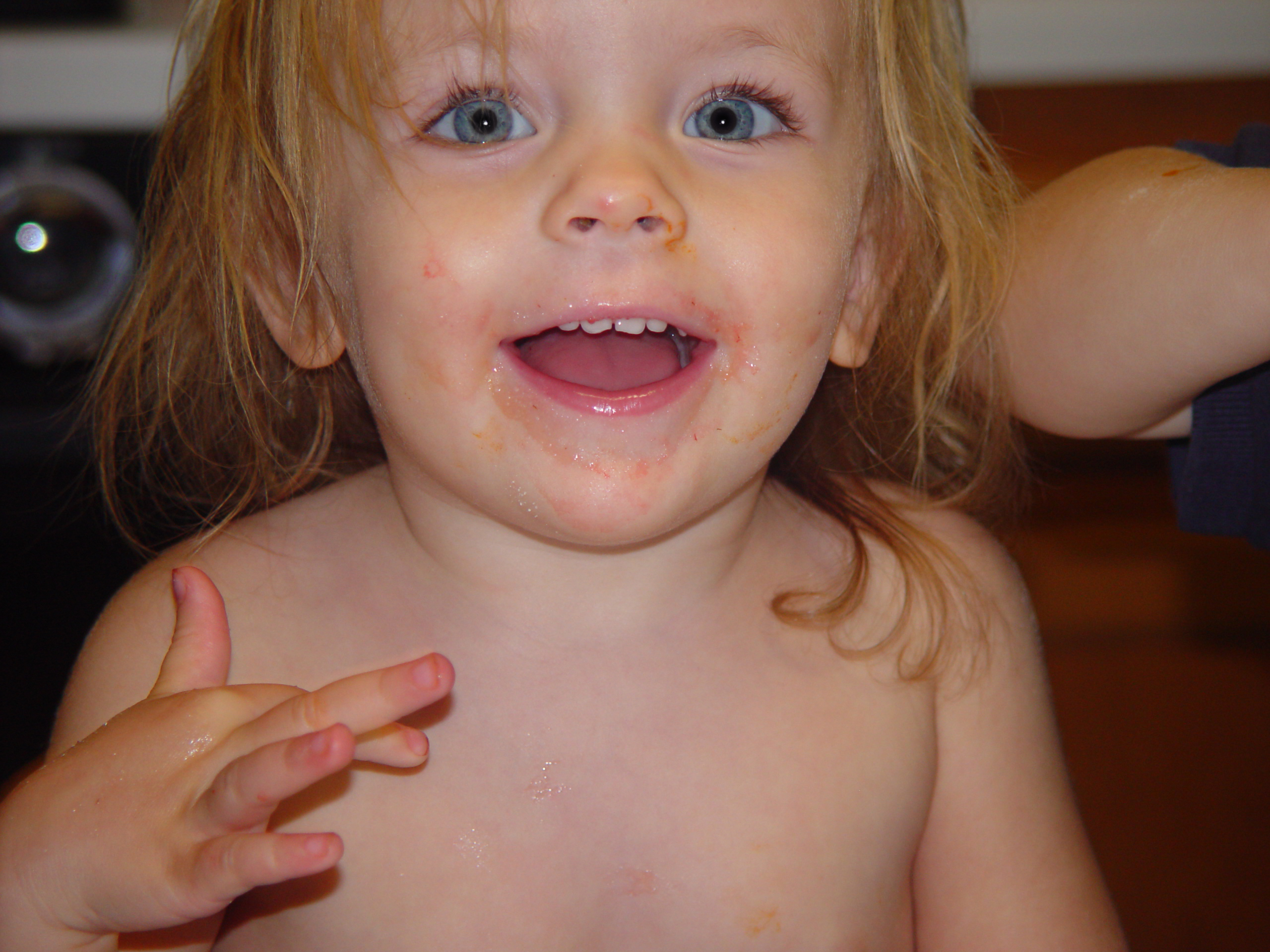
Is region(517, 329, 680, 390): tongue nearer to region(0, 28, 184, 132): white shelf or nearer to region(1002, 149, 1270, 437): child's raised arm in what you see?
region(1002, 149, 1270, 437): child's raised arm

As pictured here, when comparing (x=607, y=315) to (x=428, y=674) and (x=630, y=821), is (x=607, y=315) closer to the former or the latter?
(x=428, y=674)

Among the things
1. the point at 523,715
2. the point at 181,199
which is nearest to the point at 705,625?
the point at 523,715

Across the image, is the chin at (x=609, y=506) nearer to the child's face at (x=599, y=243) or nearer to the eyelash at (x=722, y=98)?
the child's face at (x=599, y=243)

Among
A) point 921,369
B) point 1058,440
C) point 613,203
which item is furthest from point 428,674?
point 1058,440

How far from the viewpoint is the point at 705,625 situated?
0.78 metres

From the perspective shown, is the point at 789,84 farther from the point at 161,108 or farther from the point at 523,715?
the point at 161,108

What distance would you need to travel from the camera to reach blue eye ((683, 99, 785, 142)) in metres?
0.65

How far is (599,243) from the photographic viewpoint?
0.60m

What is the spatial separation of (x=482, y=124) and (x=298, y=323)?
7.7 inches

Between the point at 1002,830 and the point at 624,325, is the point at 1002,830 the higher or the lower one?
the lower one

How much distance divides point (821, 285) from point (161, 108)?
60 cm

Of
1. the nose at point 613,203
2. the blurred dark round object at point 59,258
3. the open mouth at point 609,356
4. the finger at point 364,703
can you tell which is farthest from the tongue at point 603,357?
the blurred dark round object at point 59,258

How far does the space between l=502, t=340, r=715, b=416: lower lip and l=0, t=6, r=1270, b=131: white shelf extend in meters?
0.51

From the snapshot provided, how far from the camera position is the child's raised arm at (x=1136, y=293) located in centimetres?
68
